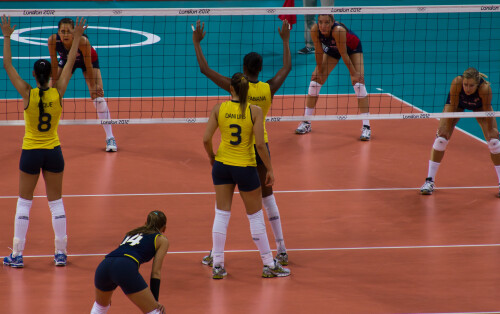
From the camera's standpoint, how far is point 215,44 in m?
19.2

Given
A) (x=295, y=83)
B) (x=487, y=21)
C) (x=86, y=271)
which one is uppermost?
(x=487, y=21)

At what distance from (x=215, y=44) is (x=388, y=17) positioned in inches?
255

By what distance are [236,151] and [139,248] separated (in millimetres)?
1434

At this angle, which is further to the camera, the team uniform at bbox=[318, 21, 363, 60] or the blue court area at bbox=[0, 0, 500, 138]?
the blue court area at bbox=[0, 0, 500, 138]

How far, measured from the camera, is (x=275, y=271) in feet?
24.0

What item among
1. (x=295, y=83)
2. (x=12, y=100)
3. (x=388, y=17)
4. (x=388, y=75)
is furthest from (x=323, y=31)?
(x=388, y=17)

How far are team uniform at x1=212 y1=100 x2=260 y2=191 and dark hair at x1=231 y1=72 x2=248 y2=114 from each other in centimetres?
5

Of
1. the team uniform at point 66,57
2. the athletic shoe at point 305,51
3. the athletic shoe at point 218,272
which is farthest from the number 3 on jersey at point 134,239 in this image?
the athletic shoe at point 305,51

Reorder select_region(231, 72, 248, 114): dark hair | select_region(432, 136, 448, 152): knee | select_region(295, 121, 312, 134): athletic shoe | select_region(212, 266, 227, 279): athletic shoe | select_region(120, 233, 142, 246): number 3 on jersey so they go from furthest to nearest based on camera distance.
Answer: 1. select_region(295, 121, 312, 134): athletic shoe
2. select_region(432, 136, 448, 152): knee
3. select_region(212, 266, 227, 279): athletic shoe
4. select_region(231, 72, 248, 114): dark hair
5. select_region(120, 233, 142, 246): number 3 on jersey

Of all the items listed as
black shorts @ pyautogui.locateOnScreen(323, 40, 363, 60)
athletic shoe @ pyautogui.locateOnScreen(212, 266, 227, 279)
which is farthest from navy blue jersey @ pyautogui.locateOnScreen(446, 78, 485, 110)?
athletic shoe @ pyautogui.locateOnScreen(212, 266, 227, 279)

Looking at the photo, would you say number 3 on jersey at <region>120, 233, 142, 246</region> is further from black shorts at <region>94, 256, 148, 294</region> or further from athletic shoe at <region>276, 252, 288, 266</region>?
athletic shoe at <region>276, 252, 288, 266</region>

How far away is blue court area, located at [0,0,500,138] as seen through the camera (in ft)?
49.5

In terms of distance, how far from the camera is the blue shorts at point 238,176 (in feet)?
22.5

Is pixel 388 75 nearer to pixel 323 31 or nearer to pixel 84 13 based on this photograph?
pixel 323 31
